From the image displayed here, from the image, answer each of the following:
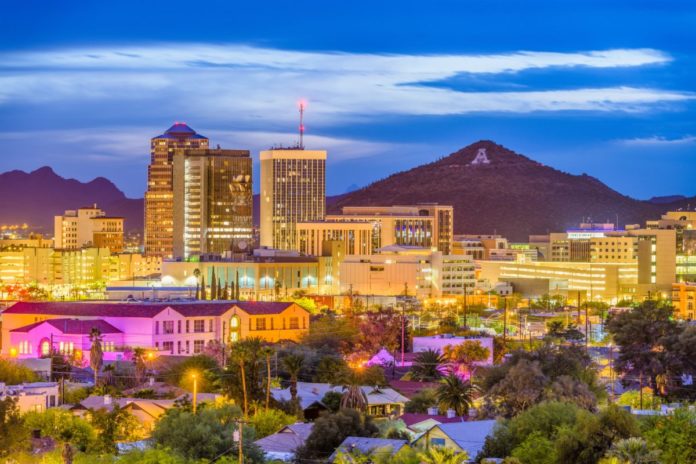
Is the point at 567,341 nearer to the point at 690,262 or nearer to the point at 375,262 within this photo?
the point at 375,262

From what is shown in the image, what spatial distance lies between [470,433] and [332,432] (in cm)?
432

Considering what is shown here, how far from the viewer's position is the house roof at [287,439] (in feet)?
150

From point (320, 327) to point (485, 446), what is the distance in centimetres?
5100

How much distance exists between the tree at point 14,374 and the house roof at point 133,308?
71.3 ft

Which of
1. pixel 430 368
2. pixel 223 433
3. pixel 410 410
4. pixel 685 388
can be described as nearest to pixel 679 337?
pixel 685 388

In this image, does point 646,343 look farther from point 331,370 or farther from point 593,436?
point 593,436

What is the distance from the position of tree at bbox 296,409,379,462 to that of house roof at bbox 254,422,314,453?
712 mm

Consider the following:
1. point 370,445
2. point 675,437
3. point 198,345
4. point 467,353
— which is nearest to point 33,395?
point 370,445

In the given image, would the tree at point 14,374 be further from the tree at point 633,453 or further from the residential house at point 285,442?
the tree at point 633,453

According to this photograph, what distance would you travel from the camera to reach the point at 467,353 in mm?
76625

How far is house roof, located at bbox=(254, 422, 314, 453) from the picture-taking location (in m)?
45.8

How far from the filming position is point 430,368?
72.7 meters

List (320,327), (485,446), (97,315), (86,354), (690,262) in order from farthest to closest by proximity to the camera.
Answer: (690,262), (320,327), (97,315), (86,354), (485,446)

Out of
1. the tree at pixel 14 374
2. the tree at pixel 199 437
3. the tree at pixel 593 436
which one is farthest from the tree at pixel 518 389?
the tree at pixel 14 374
